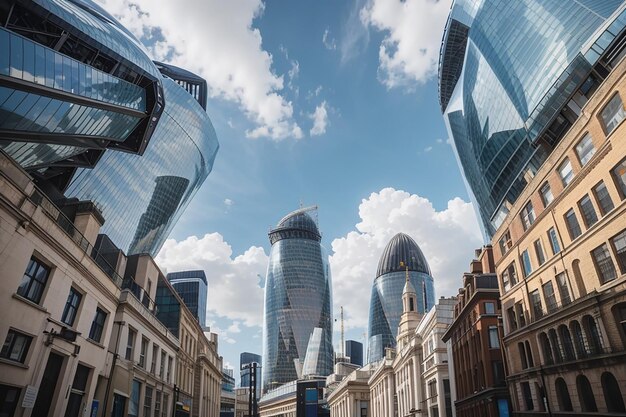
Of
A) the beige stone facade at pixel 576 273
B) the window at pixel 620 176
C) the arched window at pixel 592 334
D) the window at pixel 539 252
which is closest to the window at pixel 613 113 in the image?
the beige stone facade at pixel 576 273

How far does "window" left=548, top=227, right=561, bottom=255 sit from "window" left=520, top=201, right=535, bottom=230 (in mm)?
3058

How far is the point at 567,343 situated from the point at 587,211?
30.6 feet

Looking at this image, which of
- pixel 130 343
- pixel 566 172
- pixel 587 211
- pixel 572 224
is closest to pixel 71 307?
pixel 130 343

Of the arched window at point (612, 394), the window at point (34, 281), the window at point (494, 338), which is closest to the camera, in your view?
→ the window at point (34, 281)

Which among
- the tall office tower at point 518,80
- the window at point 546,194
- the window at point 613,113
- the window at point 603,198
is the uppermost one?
the tall office tower at point 518,80

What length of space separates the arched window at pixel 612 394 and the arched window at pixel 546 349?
7.00 meters

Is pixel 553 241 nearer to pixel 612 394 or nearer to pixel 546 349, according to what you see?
pixel 546 349

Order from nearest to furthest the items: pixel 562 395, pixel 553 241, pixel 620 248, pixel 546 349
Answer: pixel 620 248, pixel 562 395, pixel 553 241, pixel 546 349

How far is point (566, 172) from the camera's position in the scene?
3391 centimetres

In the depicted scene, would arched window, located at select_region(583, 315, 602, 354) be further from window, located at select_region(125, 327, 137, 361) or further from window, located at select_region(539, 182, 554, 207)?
window, located at select_region(125, 327, 137, 361)

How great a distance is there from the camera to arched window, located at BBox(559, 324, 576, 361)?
32.6 meters

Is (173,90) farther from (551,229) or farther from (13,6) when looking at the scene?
(551,229)

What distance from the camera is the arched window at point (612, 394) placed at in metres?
27.8

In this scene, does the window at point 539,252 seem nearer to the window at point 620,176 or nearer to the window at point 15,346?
the window at point 620,176
